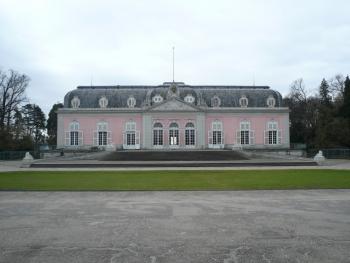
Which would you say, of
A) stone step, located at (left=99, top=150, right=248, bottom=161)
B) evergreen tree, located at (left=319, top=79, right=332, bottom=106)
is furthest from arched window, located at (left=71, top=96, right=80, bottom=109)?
evergreen tree, located at (left=319, top=79, right=332, bottom=106)

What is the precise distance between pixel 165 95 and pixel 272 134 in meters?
17.4

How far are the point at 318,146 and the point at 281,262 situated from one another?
4914 cm

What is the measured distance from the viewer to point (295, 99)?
71.2 m

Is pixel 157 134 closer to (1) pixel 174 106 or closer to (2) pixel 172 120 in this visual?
(2) pixel 172 120

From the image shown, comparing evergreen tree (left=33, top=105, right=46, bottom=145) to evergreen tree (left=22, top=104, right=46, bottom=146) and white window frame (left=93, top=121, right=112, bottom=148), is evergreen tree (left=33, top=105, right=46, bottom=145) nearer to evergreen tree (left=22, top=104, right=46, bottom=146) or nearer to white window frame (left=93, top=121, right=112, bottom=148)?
evergreen tree (left=22, top=104, right=46, bottom=146)

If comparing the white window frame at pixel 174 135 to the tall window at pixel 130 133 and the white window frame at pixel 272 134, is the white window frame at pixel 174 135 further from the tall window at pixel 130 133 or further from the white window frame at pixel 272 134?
the white window frame at pixel 272 134

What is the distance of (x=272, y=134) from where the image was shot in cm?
6294

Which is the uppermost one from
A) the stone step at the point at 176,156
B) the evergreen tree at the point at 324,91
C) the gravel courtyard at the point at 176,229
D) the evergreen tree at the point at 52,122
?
the evergreen tree at the point at 324,91

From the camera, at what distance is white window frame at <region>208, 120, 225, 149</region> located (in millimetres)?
62281

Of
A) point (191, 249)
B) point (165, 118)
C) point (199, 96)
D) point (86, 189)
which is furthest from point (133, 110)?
point (191, 249)

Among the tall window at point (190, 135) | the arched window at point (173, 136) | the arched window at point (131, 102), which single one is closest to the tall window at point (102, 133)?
the arched window at point (131, 102)

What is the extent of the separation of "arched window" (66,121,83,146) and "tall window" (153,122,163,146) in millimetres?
11206

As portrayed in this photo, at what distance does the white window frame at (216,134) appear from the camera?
6228 centimetres

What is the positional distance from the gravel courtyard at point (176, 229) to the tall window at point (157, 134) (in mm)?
48181
